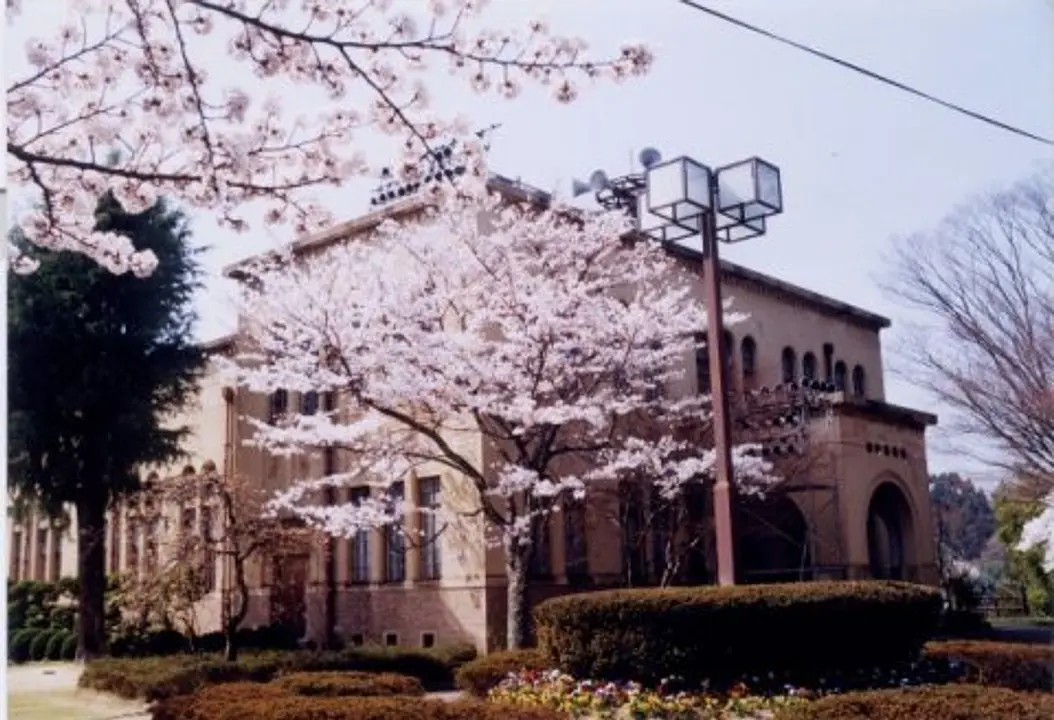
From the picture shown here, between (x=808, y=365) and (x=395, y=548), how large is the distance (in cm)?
558

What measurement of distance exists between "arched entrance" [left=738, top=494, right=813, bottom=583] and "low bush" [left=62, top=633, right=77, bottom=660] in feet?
21.9

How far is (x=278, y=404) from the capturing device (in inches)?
423

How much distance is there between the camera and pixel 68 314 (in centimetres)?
613

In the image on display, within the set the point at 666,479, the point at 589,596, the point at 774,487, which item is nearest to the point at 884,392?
the point at 774,487

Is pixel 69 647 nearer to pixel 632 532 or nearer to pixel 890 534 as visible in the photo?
pixel 632 532

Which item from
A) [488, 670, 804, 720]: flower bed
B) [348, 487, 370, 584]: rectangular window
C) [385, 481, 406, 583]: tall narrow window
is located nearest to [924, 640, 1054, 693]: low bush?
[488, 670, 804, 720]: flower bed

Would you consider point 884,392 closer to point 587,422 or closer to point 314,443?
point 587,422

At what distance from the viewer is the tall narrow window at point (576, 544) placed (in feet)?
35.1

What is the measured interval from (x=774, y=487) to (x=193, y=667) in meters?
5.96

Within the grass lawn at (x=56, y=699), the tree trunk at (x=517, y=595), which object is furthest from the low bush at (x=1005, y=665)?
the grass lawn at (x=56, y=699)

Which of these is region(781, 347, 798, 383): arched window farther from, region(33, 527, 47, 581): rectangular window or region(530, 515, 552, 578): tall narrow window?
region(33, 527, 47, 581): rectangular window

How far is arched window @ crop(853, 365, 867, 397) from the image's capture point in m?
13.8

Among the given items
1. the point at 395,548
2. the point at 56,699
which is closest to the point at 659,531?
the point at 395,548

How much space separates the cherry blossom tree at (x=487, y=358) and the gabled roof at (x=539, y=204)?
0.14m
